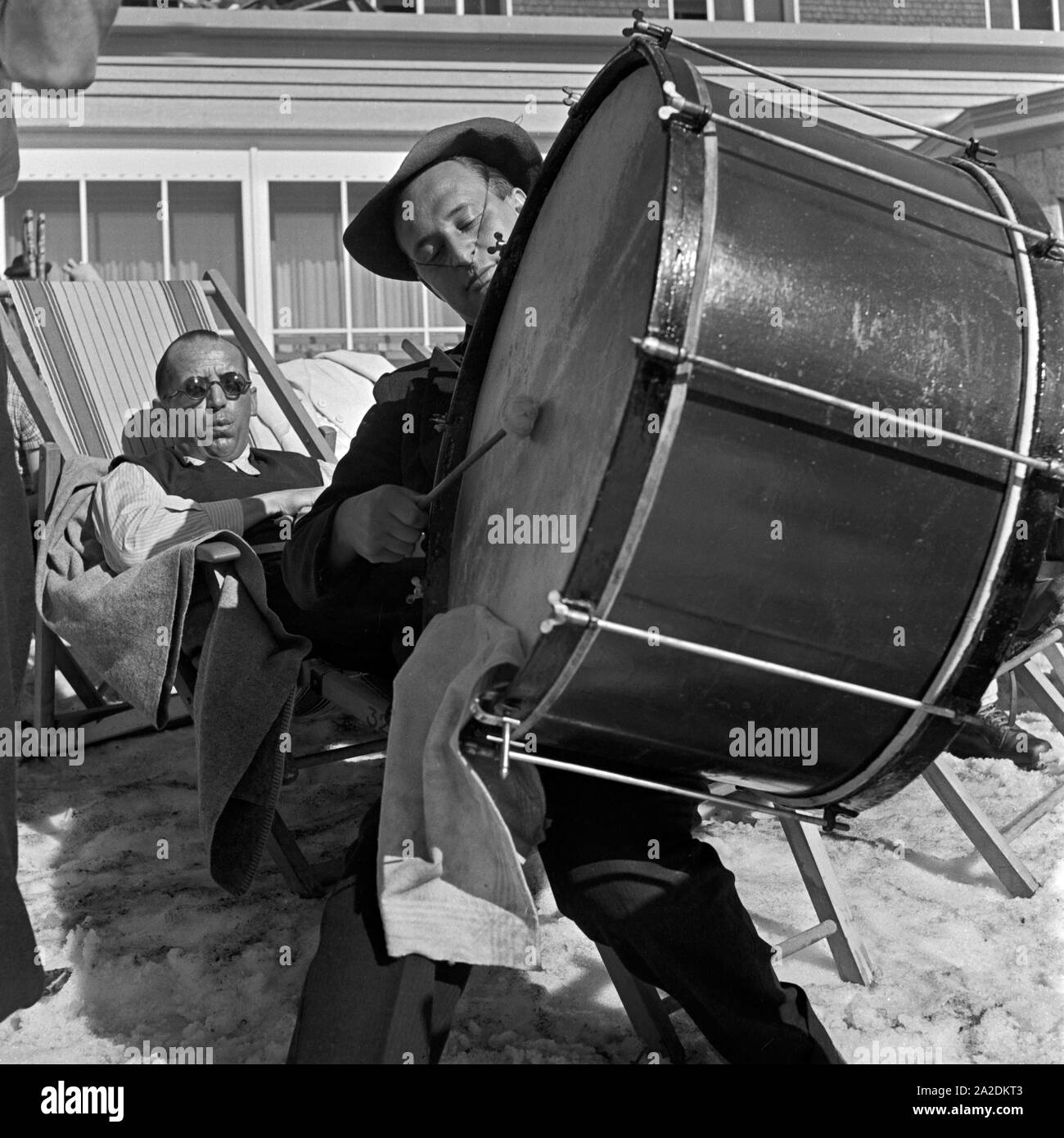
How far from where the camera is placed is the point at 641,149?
1479 mm

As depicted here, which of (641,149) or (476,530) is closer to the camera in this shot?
(641,149)

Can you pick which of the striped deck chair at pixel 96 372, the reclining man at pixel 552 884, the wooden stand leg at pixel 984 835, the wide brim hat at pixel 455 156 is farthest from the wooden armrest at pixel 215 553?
the wooden stand leg at pixel 984 835

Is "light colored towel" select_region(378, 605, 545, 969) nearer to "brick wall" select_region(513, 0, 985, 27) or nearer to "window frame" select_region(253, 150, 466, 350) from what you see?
"window frame" select_region(253, 150, 466, 350)

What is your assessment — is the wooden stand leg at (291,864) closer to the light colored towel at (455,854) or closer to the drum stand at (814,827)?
the drum stand at (814,827)

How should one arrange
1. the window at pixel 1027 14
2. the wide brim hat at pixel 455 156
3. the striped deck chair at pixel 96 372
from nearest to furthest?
the wide brim hat at pixel 455 156 < the striped deck chair at pixel 96 372 < the window at pixel 1027 14

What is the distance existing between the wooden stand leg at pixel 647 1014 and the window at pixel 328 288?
21.1 ft

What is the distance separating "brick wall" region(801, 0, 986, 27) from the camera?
867cm

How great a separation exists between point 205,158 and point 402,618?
638 cm

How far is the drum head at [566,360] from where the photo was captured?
1.37 metres

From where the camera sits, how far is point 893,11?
8758 millimetres

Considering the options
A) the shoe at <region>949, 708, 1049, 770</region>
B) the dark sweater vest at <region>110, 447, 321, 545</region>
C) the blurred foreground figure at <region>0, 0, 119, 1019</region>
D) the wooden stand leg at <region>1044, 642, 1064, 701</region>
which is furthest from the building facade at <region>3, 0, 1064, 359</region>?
the blurred foreground figure at <region>0, 0, 119, 1019</region>
